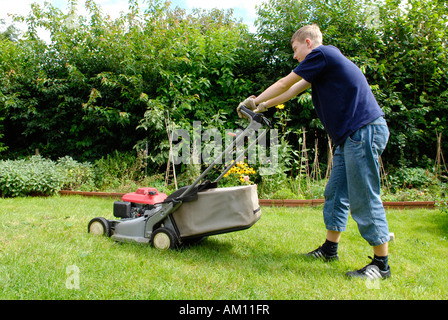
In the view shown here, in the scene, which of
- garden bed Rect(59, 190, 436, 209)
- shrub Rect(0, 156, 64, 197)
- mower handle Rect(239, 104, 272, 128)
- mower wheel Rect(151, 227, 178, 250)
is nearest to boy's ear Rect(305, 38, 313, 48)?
mower handle Rect(239, 104, 272, 128)

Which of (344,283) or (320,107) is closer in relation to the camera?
(344,283)

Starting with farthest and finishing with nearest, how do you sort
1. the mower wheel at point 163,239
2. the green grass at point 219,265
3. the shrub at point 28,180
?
the shrub at point 28,180 < the mower wheel at point 163,239 < the green grass at point 219,265

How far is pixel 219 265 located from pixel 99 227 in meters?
1.32

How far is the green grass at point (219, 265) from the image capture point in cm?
195

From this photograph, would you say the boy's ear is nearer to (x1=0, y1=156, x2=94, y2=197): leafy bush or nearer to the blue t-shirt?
the blue t-shirt

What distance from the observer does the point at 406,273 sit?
2320mm

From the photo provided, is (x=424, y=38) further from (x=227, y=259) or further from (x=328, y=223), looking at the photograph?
(x=227, y=259)

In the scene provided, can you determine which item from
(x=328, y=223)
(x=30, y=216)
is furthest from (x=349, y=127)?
(x=30, y=216)

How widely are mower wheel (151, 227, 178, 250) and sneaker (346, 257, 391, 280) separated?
128 centimetres

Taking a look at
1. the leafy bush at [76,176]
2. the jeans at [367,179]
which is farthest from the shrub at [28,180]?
the jeans at [367,179]

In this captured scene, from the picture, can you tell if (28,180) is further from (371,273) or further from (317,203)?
(371,273)

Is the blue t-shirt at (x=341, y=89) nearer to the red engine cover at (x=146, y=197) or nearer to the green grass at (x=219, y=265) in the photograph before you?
the green grass at (x=219, y=265)

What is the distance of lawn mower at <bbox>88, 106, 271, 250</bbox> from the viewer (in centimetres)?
251

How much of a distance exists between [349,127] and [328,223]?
796 millimetres
